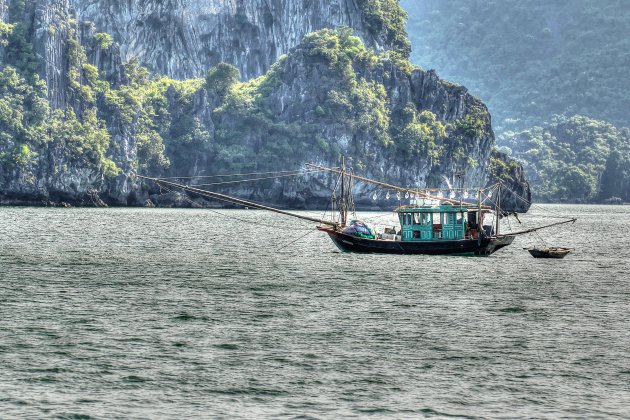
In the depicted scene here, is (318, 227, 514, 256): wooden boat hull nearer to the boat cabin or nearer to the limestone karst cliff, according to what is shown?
the boat cabin

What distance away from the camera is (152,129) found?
17288 centimetres

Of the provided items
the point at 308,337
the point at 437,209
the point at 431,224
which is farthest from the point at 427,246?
the point at 308,337

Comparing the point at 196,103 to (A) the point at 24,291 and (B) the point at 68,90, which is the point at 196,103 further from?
(A) the point at 24,291

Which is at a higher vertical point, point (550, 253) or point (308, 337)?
point (550, 253)

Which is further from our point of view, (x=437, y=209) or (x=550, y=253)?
(x=550, y=253)

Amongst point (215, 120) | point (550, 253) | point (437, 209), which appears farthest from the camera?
point (215, 120)

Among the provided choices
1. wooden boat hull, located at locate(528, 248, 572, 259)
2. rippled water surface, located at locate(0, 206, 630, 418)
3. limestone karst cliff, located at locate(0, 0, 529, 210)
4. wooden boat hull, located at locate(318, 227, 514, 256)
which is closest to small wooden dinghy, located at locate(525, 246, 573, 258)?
wooden boat hull, located at locate(528, 248, 572, 259)

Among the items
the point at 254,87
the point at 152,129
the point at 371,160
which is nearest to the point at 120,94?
the point at 152,129

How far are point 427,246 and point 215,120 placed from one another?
12173 centimetres

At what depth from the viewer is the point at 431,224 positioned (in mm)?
59875

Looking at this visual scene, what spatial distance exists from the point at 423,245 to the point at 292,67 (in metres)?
120

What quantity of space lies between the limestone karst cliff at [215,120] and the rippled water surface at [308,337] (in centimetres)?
9185

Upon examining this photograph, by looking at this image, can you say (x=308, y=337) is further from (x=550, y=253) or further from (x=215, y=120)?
(x=215, y=120)

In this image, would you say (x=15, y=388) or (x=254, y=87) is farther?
(x=254, y=87)
